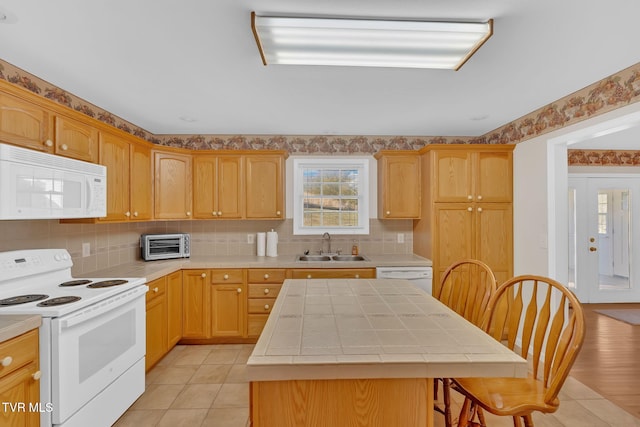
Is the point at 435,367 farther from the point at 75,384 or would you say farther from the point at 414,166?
the point at 414,166

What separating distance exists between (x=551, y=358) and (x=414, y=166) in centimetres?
252

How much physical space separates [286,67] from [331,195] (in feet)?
6.74

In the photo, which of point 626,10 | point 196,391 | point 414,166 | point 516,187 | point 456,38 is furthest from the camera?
point 414,166

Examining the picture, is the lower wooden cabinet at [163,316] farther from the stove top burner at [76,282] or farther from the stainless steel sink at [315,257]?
the stainless steel sink at [315,257]

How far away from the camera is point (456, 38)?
1.62 metres

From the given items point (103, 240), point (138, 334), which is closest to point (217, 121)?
point (103, 240)

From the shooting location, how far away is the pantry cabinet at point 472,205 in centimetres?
329

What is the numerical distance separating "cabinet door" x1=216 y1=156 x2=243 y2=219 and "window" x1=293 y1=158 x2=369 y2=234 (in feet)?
2.30

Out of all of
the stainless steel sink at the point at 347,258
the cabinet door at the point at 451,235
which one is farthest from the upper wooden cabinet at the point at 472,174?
the stainless steel sink at the point at 347,258

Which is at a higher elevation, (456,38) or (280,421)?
(456,38)

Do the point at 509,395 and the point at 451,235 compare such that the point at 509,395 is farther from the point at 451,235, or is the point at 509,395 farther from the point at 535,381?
the point at 451,235

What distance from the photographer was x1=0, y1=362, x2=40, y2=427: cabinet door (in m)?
1.38

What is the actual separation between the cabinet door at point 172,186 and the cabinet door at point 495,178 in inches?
125

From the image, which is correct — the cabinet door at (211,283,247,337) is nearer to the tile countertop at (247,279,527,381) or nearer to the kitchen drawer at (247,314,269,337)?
the kitchen drawer at (247,314,269,337)
